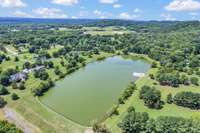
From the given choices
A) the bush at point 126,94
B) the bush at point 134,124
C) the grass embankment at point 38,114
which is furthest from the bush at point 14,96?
the bush at point 134,124

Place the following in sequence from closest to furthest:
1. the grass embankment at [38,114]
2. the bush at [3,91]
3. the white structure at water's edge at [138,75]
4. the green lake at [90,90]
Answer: the grass embankment at [38,114]
the green lake at [90,90]
the bush at [3,91]
the white structure at water's edge at [138,75]

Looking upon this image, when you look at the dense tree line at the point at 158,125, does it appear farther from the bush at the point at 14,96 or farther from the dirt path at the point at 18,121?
the bush at the point at 14,96

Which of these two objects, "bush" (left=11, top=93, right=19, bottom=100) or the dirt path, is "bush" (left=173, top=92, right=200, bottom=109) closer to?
the dirt path

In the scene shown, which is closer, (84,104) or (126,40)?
(84,104)

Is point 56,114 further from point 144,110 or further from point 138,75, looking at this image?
point 138,75

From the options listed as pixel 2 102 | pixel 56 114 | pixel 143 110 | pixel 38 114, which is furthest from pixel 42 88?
pixel 143 110

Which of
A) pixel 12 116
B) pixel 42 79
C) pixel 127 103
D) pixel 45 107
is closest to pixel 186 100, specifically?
pixel 127 103

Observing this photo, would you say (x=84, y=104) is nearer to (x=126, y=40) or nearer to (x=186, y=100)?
(x=186, y=100)
